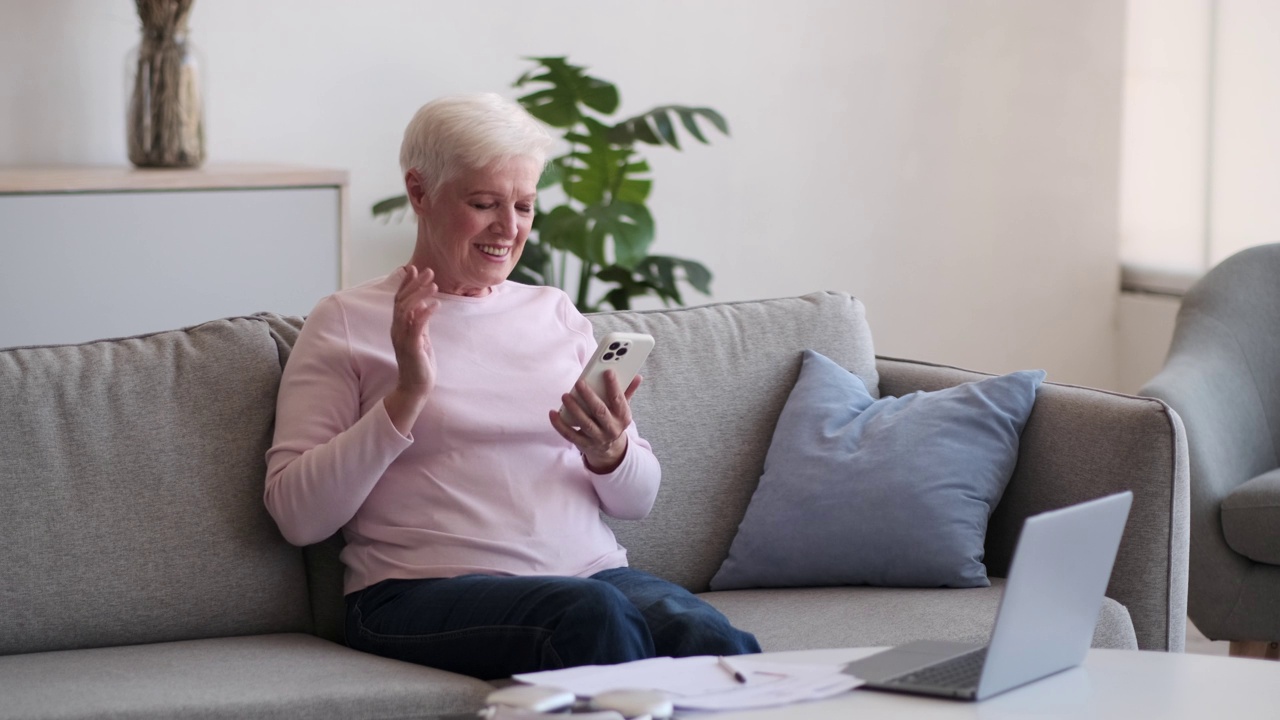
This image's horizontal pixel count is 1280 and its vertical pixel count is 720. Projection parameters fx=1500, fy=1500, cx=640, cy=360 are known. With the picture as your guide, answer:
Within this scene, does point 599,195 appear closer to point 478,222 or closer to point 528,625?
point 478,222

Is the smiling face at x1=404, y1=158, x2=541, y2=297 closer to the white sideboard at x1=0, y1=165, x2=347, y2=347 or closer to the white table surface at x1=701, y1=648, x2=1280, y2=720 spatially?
the white table surface at x1=701, y1=648, x2=1280, y2=720

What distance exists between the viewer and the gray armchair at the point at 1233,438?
2.87 m

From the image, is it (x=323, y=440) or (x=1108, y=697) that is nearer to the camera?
(x=1108, y=697)

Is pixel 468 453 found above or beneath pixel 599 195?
beneath

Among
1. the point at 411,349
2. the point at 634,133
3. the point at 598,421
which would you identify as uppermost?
the point at 634,133

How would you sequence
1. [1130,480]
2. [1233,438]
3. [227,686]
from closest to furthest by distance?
[227,686]
[1130,480]
[1233,438]

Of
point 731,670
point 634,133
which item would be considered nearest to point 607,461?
point 731,670

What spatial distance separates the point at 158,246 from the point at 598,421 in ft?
5.11

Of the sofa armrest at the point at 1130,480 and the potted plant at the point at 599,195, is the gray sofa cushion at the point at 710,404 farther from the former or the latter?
the potted plant at the point at 599,195

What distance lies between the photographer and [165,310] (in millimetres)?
3246

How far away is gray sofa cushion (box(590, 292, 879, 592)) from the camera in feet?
8.07

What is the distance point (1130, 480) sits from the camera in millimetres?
2295

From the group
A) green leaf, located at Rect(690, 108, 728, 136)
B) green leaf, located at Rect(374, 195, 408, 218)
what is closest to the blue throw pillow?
green leaf, located at Rect(690, 108, 728, 136)

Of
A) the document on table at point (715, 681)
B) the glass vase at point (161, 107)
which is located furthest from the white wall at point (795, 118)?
the document on table at point (715, 681)
